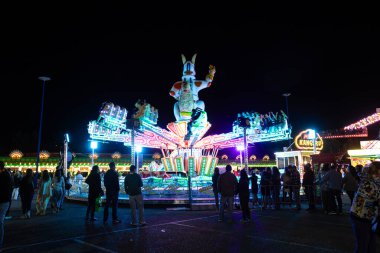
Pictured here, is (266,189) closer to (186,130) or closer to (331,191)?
(331,191)

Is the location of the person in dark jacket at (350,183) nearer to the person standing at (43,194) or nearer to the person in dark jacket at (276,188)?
the person in dark jacket at (276,188)

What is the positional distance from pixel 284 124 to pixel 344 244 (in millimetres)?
18040

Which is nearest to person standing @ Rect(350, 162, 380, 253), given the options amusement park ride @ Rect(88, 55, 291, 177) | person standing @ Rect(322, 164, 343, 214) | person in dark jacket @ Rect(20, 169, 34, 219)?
person standing @ Rect(322, 164, 343, 214)

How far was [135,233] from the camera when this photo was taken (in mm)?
8297

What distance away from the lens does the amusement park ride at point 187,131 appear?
22.8 metres

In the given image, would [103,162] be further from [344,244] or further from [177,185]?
[344,244]

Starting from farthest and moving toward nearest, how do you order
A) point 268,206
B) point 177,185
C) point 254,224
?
point 177,185 < point 268,206 < point 254,224

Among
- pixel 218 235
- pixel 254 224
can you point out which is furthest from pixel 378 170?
pixel 254 224

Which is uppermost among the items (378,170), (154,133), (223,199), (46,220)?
(154,133)

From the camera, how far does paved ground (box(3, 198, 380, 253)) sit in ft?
22.2

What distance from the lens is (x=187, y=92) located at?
2647 cm

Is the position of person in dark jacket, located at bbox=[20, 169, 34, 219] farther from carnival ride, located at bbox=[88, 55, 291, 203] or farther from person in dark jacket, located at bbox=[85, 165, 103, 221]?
carnival ride, located at bbox=[88, 55, 291, 203]

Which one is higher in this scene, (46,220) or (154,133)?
(154,133)

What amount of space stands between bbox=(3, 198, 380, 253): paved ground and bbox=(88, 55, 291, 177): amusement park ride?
488 inches
